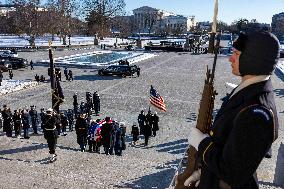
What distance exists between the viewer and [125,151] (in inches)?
447

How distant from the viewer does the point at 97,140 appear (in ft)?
35.0

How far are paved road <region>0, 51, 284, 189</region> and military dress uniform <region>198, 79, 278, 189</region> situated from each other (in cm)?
147

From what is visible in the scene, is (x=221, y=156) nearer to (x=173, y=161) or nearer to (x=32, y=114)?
(x=173, y=161)

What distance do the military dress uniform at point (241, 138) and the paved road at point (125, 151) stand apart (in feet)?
4.83

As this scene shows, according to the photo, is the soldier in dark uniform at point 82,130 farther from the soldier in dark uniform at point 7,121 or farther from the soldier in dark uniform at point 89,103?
the soldier in dark uniform at point 89,103

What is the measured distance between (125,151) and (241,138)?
970 centimetres

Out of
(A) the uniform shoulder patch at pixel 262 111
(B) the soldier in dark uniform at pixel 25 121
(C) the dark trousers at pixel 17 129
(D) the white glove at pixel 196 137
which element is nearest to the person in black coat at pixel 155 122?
(B) the soldier in dark uniform at pixel 25 121

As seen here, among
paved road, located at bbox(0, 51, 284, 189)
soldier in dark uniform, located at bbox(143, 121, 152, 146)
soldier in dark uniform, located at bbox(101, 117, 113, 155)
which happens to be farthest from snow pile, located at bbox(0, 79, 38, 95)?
soldier in dark uniform, located at bbox(101, 117, 113, 155)

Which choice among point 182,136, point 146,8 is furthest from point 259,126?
point 146,8

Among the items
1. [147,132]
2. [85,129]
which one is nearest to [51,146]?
[85,129]

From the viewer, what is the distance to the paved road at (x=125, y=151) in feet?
22.4

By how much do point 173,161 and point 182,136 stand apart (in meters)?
3.37

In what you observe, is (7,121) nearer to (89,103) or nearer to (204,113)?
(89,103)

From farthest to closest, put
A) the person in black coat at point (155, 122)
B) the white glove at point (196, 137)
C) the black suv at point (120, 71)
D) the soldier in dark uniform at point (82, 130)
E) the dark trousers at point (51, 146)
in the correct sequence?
the black suv at point (120, 71), the person in black coat at point (155, 122), the soldier in dark uniform at point (82, 130), the dark trousers at point (51, 146), the white glove at point (196, 137)
